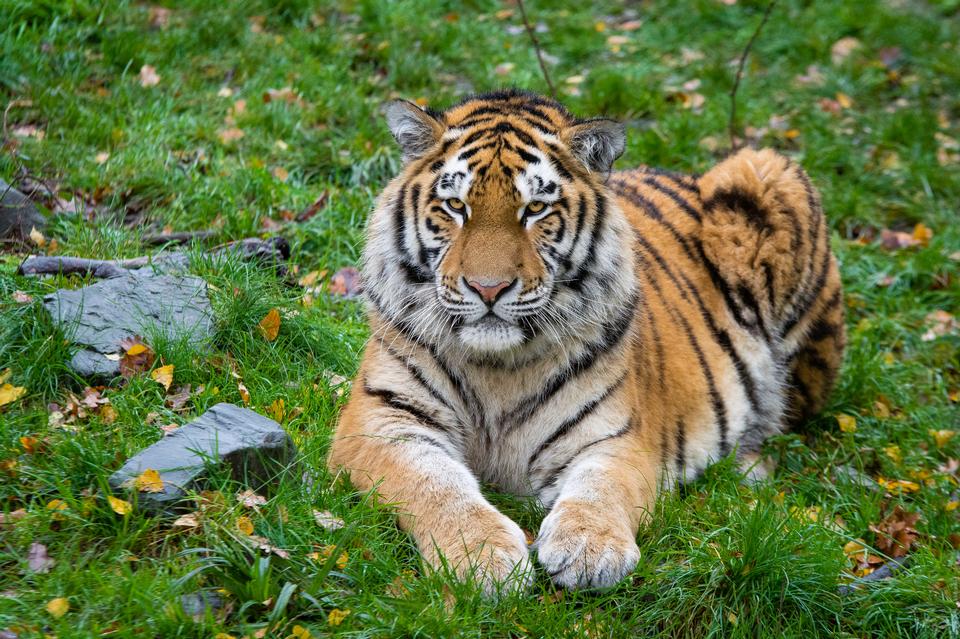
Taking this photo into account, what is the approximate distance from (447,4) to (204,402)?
248 inches

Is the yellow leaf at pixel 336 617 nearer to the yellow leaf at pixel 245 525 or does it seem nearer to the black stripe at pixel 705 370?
the yellow leaf at pixel 245 525

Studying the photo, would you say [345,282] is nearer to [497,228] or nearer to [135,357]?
[135,357]

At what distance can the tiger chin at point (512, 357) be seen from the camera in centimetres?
365

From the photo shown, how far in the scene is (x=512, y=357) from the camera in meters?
4.14

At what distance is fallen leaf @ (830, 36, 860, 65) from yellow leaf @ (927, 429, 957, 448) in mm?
4679

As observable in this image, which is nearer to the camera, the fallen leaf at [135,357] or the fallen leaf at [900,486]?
the fallen leaf at [135,357]

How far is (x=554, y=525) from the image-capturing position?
11.8 feet

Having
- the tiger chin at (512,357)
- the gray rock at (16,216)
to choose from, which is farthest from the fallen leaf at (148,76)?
the tiger chin at (512,357)

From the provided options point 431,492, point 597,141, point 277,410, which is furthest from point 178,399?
point 597,141

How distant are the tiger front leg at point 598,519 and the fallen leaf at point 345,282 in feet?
7.46

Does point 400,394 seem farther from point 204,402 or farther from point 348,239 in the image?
Answer: point 348,239

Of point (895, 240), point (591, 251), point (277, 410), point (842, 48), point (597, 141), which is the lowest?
point (895, 240)

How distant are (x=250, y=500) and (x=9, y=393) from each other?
1.28 metres

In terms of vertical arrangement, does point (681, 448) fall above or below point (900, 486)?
above
